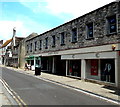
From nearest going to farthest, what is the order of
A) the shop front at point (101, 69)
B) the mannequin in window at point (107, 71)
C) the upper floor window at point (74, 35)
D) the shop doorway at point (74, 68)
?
the shop front at point (101, 69) → the mannequin in window at point (107, 71) → the shop doorway at point (74, 68) → the upper floor window at point (74, 35)

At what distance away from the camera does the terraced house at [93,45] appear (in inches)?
510

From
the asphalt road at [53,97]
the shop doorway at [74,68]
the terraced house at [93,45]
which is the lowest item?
the asphalt road at [53,97]

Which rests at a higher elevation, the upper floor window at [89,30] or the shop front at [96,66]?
the upper floor window at [89,30]

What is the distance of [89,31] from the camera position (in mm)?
16109

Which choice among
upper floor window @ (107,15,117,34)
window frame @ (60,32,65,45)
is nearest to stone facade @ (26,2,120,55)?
upper floor window @ (107,15,117,34)

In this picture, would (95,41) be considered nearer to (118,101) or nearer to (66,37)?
(66,37)

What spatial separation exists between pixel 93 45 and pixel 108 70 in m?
2.73

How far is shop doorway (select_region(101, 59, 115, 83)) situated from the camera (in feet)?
43.4

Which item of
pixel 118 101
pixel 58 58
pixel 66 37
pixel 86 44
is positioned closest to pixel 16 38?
pixel 58 58

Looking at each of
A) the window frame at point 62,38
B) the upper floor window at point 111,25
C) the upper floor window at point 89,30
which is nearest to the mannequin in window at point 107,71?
the upper floor window at point 111,25

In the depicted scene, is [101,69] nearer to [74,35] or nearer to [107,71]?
[107,71]

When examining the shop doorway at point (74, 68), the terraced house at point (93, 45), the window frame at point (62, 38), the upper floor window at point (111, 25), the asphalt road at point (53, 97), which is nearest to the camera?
the asphalt road at point (53, 97)

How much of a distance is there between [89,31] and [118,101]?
8852 millimetres

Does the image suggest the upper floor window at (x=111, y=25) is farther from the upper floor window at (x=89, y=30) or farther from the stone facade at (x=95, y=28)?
the upper floor window at (x=89, y=30)
